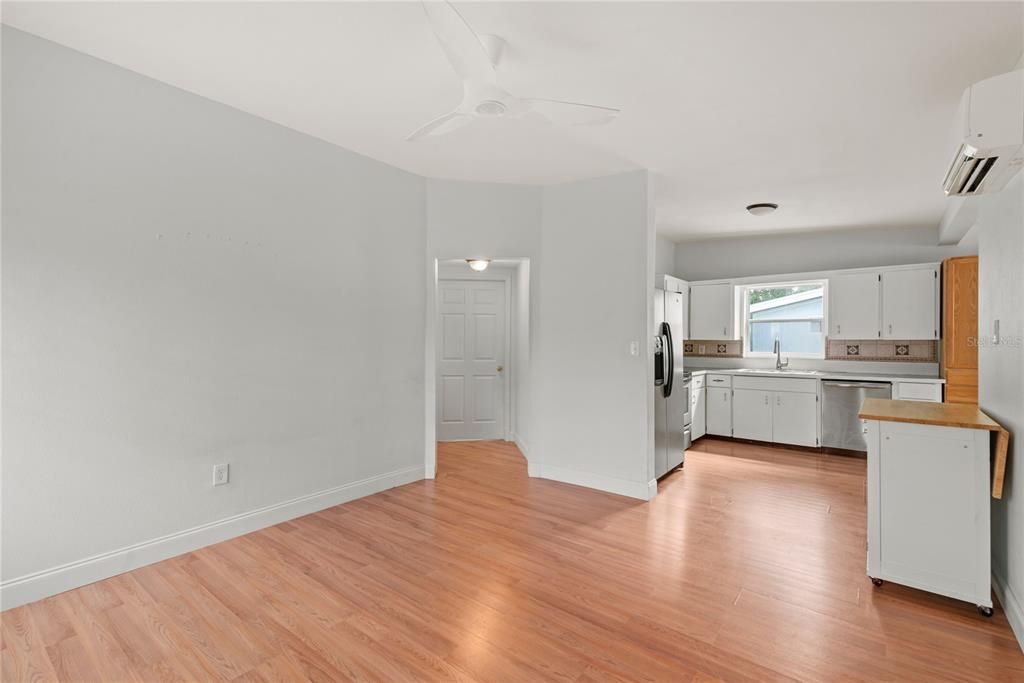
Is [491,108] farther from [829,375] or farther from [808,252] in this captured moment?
[808,252]

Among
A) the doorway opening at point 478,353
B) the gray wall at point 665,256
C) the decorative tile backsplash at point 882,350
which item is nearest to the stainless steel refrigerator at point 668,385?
the doorway opening at point 478,353

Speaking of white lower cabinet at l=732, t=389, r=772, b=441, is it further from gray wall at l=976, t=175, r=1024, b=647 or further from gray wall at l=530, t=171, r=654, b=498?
gray wall at l=976, t=175, r=1024, b=647

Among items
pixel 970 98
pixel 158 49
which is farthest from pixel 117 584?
pixel 970 98

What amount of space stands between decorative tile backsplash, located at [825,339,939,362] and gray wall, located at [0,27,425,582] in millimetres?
5563

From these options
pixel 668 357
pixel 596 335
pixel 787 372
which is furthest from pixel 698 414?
pixel 596 335

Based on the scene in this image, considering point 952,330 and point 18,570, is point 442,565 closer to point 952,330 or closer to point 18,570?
point 18,570

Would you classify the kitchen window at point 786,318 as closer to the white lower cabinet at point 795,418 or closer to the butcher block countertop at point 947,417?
the white lower cabinet at point 795,418

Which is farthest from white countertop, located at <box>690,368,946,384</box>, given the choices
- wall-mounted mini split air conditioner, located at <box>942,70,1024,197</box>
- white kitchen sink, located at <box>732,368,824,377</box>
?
wall-mounted mini split air conditioner, located at <box>942,70,1024,197</box>

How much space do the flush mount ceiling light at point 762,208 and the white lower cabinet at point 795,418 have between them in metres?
2.18

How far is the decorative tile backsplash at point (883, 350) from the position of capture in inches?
227

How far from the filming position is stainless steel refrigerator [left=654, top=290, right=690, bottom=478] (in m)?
4.30

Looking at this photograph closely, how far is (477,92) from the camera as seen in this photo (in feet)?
7.09

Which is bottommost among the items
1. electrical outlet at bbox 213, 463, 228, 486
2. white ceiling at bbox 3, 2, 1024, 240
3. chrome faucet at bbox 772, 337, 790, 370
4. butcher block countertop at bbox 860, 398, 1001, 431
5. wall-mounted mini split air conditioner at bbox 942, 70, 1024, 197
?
electrical outlet at bbox 213, 463, 228, 486

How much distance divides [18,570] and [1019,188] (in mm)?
4985
